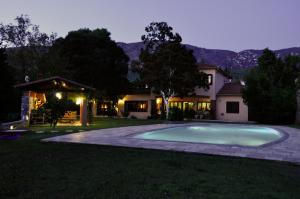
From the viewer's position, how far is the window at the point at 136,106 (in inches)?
1350

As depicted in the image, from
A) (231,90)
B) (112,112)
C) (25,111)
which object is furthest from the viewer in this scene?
(112,112)

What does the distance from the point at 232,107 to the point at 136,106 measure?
11732mm

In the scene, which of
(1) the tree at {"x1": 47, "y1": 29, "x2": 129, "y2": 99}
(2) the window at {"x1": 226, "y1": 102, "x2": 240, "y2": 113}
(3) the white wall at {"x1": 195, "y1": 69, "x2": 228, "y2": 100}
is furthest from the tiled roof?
(2) the window at {"x1": 226, "y1": 102, "x2": 240, "y2": 113}

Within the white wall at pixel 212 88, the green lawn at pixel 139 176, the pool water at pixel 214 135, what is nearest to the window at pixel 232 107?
the white wall at pixel 212 88

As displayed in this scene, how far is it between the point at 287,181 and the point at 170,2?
36225 millimetres

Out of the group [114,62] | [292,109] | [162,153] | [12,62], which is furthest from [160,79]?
[162,153]

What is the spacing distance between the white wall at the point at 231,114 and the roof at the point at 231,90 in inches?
16.4

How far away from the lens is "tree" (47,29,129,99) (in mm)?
29375

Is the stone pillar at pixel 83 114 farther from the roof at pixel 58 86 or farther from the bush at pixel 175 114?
the bush at pixel 175 114

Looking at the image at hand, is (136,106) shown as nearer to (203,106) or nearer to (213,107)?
(203,106)

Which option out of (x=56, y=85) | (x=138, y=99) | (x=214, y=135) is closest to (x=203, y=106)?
(x=138, y=99)

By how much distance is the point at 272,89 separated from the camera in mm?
24125

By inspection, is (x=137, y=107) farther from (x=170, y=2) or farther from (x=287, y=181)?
(x=287, y=181)

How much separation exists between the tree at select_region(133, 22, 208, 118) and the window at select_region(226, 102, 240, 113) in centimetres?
436
